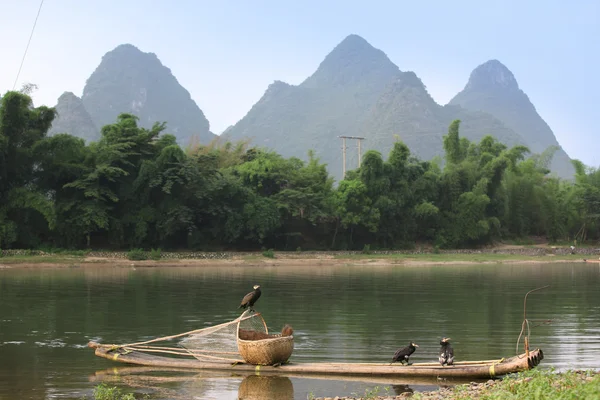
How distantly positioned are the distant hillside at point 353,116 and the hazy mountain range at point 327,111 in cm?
23

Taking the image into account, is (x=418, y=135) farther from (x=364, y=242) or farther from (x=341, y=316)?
(x=341, y=316)

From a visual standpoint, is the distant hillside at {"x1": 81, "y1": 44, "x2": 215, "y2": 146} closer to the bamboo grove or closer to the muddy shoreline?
the bamboo grove

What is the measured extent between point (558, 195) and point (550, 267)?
21016 mm

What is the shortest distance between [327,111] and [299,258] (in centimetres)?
12187

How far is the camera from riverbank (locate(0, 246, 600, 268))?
36.6m

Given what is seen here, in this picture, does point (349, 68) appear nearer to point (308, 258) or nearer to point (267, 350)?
point (308, 258)

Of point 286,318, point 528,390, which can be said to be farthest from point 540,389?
point 286,318

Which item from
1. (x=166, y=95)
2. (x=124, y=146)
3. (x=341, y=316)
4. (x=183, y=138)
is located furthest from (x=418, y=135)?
(x=341, y=316)

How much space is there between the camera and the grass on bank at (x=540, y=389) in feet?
24.3

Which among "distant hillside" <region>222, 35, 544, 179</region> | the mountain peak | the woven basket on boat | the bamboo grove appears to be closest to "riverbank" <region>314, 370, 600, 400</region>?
the woven basket on boat

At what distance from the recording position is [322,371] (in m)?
11.9

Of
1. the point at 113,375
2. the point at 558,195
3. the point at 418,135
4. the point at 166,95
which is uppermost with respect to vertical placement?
the point at 166,95

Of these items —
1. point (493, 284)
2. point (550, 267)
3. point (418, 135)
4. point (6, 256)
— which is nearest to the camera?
point (493, 284)

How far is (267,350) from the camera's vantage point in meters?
12.2
